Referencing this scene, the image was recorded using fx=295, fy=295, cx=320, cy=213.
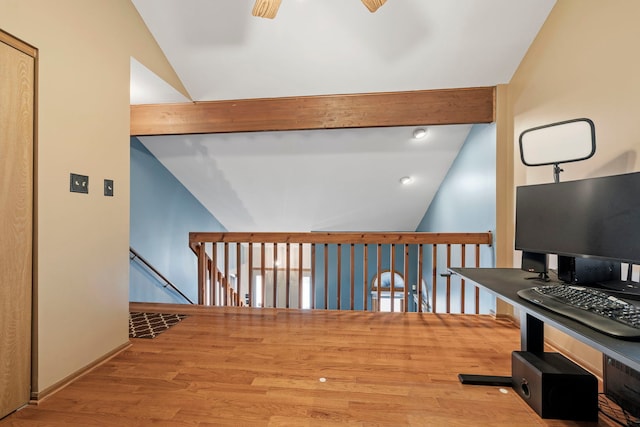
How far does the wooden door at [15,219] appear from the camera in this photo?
142cm

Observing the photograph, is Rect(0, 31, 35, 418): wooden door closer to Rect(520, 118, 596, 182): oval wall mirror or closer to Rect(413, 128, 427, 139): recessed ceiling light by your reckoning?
Rect(520, 118, 596, 182): oval wall mirror

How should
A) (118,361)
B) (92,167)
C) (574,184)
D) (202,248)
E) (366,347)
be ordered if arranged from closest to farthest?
1. (574,184)
2. (92,167)
3. (118,361)
4. (366,347)
5. (202,248)

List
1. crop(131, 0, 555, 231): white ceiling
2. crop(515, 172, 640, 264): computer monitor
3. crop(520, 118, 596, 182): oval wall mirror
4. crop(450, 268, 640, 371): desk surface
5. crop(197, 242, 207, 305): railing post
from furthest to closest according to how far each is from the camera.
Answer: crop(197, 242, 207, 305): railing post, crop(131, 0, 555, 231): white ceiling, crop(520, 118, 596, 182): oval wall mirror, crop(515, 172, 640, 264): computer monitor, crop(450, 268, 640, 371): desk surface

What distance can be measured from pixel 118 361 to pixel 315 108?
2.62 meters

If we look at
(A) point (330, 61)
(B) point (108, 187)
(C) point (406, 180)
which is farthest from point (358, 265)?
(B) point (108, 187)

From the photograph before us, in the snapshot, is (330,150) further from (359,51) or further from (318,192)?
(359,51)

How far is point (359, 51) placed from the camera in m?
2.49

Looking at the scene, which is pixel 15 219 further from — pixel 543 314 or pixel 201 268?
pixel 543 314

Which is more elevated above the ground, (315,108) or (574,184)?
(315,108)

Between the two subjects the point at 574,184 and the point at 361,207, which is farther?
the point at 361,207

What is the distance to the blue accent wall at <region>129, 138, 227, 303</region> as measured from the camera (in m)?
3.83

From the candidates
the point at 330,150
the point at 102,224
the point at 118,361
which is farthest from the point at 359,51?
the point at 118,361

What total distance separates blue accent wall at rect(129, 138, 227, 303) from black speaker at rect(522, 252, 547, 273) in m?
4.06

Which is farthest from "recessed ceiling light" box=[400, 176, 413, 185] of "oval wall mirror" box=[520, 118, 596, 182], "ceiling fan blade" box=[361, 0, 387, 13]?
"ceiling fan blade" box=[361, 0, 387, 13]
